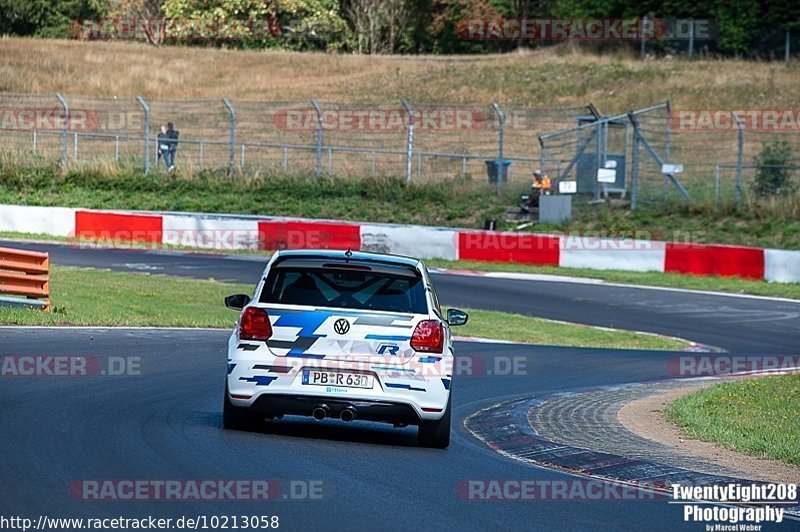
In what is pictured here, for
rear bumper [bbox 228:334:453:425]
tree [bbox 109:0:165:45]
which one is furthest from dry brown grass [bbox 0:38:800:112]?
rear bumper [bbox 228:334:453:425]

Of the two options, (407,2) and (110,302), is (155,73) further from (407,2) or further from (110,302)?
(110,302)

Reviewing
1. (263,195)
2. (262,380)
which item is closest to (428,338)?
(262,380)

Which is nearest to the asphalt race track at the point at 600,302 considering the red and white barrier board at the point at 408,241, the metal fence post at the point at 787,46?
the red and white barrier board at the point at 408,241

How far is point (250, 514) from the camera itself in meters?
7.37

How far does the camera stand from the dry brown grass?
5916cm

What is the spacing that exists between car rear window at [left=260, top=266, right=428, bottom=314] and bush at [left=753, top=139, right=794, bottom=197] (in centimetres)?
2586

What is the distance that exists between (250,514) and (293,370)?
106 inches

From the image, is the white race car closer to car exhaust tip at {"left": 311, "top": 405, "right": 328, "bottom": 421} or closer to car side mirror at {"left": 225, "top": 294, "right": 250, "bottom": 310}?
car exhaust tip at {"left": 311, "top": 405, "right": 328, "bottom": 421}

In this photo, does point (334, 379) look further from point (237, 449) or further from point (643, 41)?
point (643, 41)

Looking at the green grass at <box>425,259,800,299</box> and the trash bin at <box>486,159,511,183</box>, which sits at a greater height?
the trash bin at <box>486,159,511,183</box>

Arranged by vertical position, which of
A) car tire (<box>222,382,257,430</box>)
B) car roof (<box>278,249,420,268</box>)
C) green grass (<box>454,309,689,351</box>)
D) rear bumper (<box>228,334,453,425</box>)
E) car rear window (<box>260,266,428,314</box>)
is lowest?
green grass (<box>454,309,689,351</box>)

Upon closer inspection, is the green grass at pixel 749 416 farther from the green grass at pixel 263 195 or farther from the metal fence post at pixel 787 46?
the metal fence post at pixel 787 46

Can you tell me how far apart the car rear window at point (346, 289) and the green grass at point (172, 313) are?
26.9 feet

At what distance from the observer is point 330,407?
997cm
